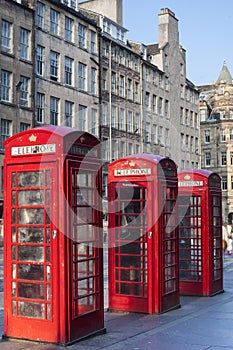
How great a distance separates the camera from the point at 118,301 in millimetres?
10711

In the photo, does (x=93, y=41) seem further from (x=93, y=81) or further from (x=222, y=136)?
(x=222, y=136)

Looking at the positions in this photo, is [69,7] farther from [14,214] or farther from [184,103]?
[14,214]

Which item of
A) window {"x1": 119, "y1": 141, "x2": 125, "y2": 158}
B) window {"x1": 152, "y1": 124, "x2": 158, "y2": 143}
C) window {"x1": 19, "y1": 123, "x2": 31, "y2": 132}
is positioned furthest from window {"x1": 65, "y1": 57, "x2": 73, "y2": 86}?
window {"x1": 152, "y1": 124, "x2": 158, "y2": 143}

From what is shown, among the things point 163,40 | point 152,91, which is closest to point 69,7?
point 152,91

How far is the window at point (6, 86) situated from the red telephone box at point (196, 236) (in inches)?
917

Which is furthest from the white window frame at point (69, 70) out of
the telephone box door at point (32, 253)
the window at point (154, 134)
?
the telephone box door at point (32, 253)

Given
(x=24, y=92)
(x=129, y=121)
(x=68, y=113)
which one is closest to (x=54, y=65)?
(x=68, y=113)

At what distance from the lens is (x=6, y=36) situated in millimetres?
34938

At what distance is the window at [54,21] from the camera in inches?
1559

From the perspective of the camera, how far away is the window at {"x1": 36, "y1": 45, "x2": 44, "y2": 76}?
125 ft

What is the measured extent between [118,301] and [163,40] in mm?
51231

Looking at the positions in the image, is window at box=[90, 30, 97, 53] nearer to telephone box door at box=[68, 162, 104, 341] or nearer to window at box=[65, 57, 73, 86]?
window at box=[65, 57, 73, 86]

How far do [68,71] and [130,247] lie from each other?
3237cm

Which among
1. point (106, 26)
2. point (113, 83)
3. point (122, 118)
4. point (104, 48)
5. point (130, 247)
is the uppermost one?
point (106, 26)
